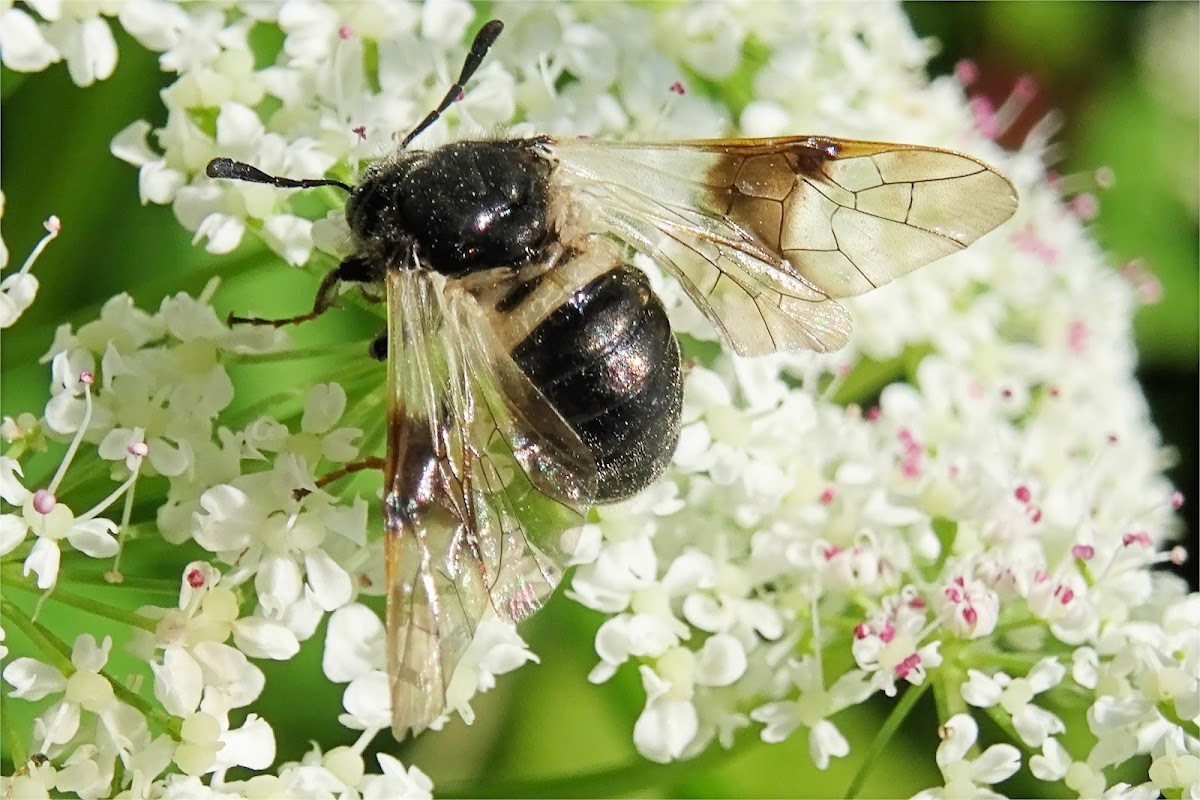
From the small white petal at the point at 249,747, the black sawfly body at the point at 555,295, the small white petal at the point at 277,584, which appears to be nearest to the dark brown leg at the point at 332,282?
the black sawfly body at the point at 555,295

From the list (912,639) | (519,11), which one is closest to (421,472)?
(912,639)

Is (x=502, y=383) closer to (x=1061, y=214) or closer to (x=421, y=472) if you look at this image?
(x=421, y=472)

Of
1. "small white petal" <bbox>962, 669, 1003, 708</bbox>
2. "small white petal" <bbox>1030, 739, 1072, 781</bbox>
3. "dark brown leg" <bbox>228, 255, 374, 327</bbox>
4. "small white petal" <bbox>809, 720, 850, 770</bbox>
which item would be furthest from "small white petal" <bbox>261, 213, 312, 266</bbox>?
"small white petal" <bbox>1030, 739, 1072, 781</bbox>

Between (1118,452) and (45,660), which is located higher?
(1118,452)

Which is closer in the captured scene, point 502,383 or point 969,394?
point 502,383

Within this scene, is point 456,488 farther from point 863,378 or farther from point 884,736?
point 863,378

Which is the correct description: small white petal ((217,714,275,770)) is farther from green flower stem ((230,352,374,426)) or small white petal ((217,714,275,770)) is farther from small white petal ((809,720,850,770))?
small white petal ((809,720,850,770))

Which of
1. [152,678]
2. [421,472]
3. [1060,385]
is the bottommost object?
[152,678]

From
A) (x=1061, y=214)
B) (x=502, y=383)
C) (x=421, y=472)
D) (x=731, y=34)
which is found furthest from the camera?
(x=1061, y=214)
